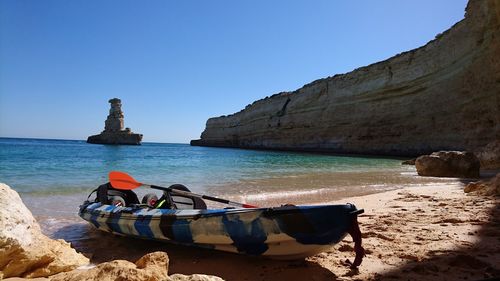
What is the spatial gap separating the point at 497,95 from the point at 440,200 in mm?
16392

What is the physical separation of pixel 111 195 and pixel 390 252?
3961 mm

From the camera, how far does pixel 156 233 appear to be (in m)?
3.59

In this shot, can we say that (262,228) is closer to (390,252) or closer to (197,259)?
(197,259)

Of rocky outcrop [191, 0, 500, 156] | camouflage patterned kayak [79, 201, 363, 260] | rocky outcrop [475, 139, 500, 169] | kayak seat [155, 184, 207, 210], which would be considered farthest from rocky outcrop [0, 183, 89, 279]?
rocky outcrop [191, 0, 500, 156]

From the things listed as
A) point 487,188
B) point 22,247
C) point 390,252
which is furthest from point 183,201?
point 487,188

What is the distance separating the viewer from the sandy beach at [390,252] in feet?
8.81

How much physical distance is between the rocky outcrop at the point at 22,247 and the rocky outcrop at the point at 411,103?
19.3 meters

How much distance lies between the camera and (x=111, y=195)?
501 cm

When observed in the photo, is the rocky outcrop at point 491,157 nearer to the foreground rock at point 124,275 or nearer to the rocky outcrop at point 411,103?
the rocky outcrop at point 411,103

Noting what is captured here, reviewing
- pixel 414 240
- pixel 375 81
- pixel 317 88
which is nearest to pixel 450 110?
pixel 375 81

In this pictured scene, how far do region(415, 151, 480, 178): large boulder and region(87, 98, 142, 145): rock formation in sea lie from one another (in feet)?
201

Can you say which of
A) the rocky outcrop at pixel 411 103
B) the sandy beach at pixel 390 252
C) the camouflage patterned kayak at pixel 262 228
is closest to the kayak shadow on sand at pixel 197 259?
the sandy beach at pixel 390 252

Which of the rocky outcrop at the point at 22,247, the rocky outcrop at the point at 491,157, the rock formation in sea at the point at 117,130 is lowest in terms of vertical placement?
the rocky outcrop at the point at 22,247

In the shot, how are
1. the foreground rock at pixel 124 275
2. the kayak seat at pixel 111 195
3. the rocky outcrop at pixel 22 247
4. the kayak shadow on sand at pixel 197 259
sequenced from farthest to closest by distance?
the kayak seat at pixel 111 195 → the kayak shadow on sand at pixel 197 259 → the rocky outcrop at pixel 22 247 → the foreground rock at pixel 124 275
